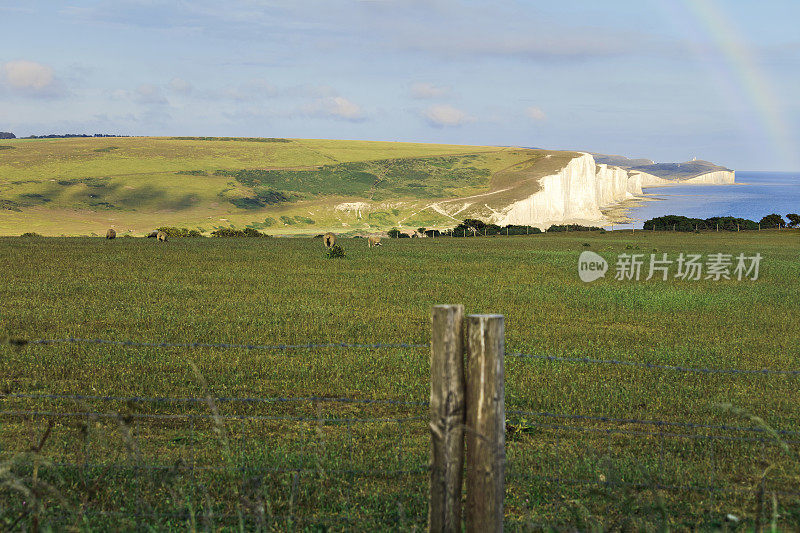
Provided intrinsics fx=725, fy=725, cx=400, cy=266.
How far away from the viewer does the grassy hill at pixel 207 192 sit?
133 meters

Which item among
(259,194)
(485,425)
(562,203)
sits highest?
(259,194)

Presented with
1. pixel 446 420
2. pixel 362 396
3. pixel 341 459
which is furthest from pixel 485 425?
pixel 362 396

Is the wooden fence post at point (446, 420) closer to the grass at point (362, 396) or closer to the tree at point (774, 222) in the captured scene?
the grass at point (362, 396)

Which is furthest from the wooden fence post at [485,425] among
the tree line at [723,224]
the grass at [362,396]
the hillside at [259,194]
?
the hillside at [259,194]

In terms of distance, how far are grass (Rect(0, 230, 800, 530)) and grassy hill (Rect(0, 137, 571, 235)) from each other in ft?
292

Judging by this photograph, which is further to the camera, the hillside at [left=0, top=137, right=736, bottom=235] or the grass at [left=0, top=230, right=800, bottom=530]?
the hillside at [left=0, top=137, right=736, bottom=235]

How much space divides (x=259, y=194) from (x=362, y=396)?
15556 centimetres

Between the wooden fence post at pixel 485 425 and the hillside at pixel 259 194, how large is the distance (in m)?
108

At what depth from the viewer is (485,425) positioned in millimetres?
4543

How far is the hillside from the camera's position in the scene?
439 ft

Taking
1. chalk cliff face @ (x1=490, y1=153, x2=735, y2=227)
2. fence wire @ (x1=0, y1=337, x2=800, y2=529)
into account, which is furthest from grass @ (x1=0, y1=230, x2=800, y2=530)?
chalk cliff face @ (x1=490, y1=153, x2=735, y2=227)

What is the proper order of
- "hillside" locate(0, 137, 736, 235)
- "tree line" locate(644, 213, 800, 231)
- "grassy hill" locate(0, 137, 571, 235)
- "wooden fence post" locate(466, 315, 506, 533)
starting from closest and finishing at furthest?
"wooden fence post" locate(466, 315, 506, 533) → "tree line" locate(644, 213, 800, 231) → "grassy hill" locate(0, 137, 571, 235) → "hillside" locate(0, 137, 736, 235)

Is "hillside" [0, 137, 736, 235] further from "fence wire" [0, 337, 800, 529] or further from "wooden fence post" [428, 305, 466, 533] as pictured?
"wooden fence post" [428, 305, 466, 533]

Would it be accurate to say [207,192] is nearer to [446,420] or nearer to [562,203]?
[562,203]
